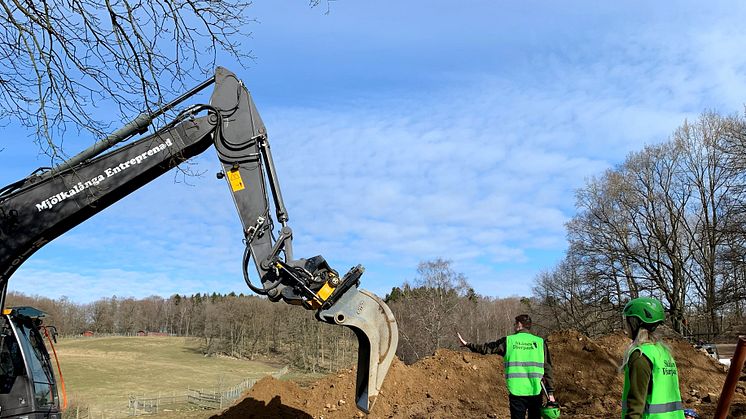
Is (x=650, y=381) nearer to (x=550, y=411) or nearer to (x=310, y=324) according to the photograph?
(x=550, y=411)

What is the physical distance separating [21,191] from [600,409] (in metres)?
10.8

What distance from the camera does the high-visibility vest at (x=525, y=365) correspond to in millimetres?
6410

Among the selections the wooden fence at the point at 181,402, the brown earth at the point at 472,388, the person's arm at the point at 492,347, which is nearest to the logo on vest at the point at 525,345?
the person's arm at the point at 492,347

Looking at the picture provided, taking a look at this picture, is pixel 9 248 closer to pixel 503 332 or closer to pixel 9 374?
pixel 9 374

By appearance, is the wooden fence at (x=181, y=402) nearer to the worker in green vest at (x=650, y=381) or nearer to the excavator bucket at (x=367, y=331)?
the excavator bucket at (x=367, y=331)

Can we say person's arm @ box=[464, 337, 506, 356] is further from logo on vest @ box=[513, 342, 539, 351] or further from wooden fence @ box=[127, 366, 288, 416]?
wooden fence @ box=[127, 366, 288, 416]

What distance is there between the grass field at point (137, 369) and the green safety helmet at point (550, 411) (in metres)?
29.0

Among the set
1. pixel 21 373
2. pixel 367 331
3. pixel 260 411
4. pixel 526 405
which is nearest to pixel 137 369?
pixel 260 411

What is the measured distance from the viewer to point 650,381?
315cm

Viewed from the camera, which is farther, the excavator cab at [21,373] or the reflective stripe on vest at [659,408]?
the excavator cab at [21,373]

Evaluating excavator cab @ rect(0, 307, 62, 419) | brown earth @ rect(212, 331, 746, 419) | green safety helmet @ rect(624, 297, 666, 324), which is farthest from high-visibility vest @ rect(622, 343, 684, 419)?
brown earth @ rect(212, 331, 746, 419)

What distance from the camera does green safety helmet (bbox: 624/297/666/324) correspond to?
327cm

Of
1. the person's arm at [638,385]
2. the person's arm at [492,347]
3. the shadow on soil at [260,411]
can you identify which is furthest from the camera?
the shadow on soil at [260,411]

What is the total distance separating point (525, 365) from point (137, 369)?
60019mm
